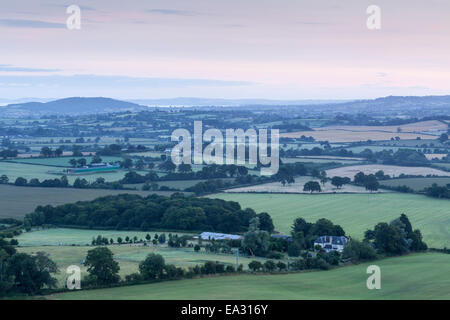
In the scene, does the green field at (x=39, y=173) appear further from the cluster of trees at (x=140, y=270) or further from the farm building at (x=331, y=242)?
the cluster of trees at (x=140, y=270)

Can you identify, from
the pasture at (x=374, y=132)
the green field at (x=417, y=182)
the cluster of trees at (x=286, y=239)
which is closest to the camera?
the cluster of trees at (x=286, y=239)

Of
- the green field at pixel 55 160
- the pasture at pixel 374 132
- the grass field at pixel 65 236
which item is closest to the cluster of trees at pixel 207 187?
the grass field at pixel 65 236

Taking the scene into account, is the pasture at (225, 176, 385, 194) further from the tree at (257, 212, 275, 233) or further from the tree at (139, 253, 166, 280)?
the tree at (139, 253, 166, 280)

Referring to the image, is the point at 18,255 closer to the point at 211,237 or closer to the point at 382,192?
the point at 211,237

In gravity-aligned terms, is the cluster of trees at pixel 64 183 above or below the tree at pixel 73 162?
below

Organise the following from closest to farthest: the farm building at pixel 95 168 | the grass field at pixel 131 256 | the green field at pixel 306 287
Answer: the green field at pixel 306 287
the grass field at pixel 131 256
the farm building at pixel 95 168

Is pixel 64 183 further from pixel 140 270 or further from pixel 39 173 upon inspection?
pixel 140 270
